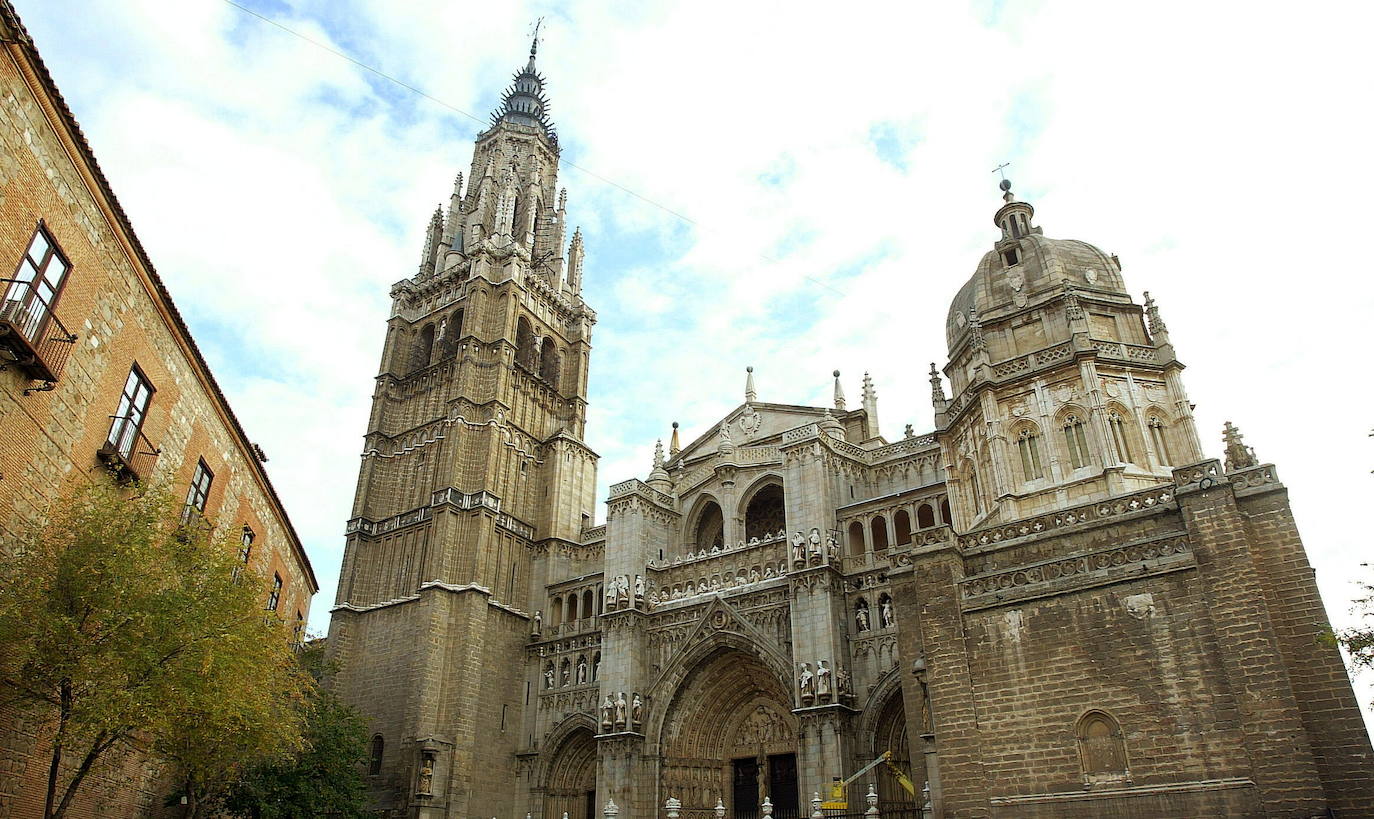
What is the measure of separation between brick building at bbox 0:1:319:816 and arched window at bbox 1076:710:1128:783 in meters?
16.6

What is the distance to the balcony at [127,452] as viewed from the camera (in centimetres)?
1716

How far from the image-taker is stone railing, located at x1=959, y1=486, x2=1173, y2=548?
18.1 meters

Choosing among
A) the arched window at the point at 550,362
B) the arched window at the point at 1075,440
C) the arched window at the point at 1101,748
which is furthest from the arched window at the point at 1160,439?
the arched window at the point at 550,362

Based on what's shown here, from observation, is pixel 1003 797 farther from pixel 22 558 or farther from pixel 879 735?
pixel 22 558

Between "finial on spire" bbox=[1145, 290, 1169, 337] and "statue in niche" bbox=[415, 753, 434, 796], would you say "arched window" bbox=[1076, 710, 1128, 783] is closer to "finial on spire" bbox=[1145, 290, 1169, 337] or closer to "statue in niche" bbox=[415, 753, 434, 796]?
"finial on spire" bbox=[1145, 290, 1169, 337]

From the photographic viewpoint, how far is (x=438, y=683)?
3338cm

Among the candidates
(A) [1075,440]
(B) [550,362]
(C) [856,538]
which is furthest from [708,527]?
(A) [1075,440]

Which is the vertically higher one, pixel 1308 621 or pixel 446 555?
pixel 446 555

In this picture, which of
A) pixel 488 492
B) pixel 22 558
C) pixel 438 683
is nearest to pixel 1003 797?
pixel 22 558

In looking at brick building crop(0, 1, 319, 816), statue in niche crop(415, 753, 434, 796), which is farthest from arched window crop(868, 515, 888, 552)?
brick building crop(0, 1, 319, 816)

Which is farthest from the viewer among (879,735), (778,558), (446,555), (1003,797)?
(446,555)

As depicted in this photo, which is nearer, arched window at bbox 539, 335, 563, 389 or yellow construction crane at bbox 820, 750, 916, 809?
yellow construction crane at bbox 820, 750, 916, 809

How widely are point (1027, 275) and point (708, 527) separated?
16446mm

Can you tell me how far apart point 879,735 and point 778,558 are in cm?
721
